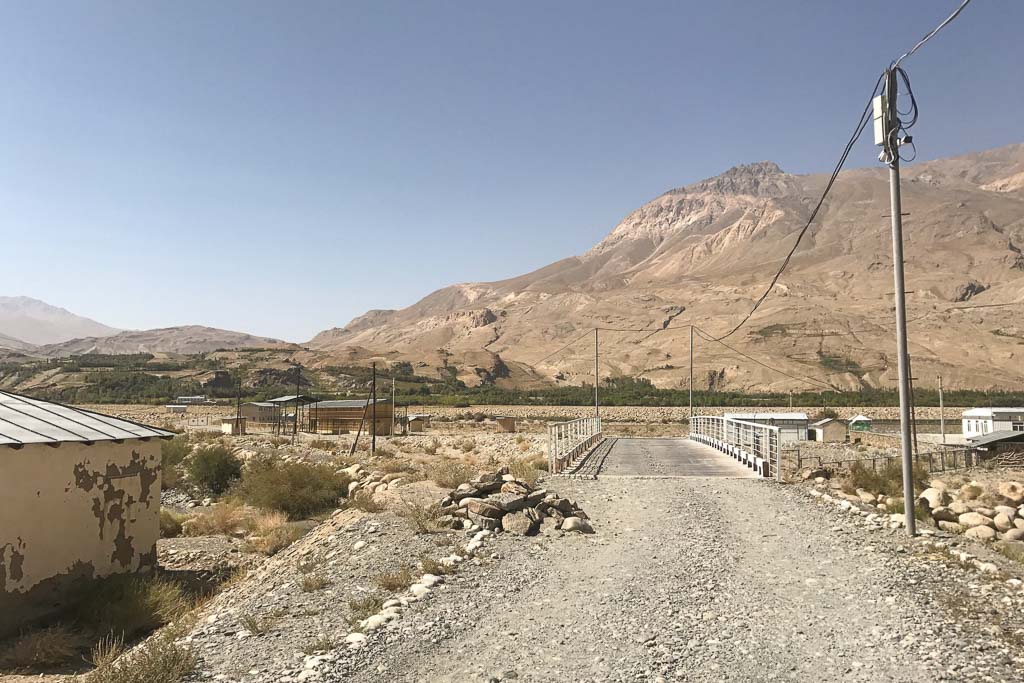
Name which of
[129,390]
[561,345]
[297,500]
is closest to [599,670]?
[297,500]

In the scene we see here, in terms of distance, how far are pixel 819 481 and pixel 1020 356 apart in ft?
419

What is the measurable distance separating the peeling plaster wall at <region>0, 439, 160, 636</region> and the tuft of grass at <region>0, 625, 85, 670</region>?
90cm

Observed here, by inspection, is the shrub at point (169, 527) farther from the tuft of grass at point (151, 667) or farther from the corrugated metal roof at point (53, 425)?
the tuft of grass at point (151, 667)

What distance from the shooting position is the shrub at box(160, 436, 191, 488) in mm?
30273

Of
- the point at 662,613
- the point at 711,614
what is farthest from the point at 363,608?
the point at 711,614

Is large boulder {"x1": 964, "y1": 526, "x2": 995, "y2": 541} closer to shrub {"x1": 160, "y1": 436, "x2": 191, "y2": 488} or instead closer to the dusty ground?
the dusty ground

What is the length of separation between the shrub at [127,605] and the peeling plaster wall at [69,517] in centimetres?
40

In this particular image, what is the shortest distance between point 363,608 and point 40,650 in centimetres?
424

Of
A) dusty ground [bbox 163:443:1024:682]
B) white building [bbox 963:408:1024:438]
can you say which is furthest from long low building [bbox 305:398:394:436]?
white building [bbox 963:408:1024:438]

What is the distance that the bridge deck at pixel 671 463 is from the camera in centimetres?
2103

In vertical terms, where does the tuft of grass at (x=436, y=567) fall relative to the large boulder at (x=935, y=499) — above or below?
below

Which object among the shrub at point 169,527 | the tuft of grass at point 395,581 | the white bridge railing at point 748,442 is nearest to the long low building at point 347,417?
the white bridge railing at point 748,442

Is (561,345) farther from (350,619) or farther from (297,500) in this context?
(350,619)

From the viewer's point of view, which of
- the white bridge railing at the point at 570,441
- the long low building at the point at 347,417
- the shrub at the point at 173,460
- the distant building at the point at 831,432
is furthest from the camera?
the distant building at the point at 831,432
